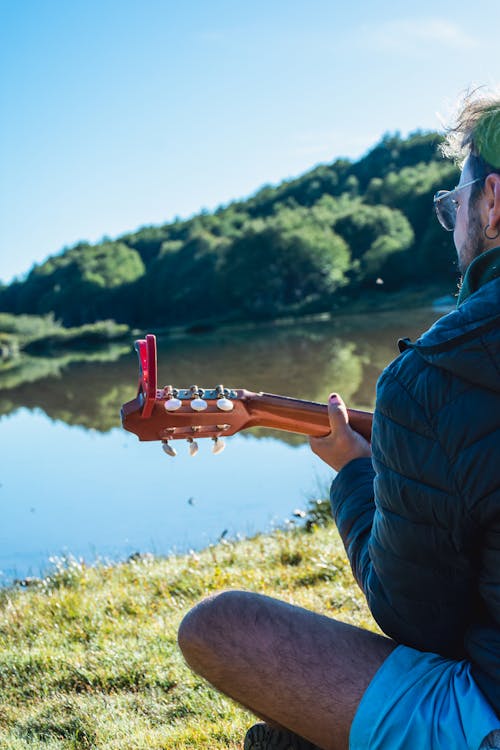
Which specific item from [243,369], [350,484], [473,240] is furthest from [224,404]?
[243,369]

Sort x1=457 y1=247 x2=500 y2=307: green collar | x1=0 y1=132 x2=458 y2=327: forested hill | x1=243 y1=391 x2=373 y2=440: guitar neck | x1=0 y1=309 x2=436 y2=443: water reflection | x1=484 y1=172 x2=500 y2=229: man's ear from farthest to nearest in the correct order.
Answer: x1=0 y1=132 x2=458 y2=327: forested hill, x1=0 y1=309 x2=436 y2=443: water reflection, x1=243 y1=391 x2=373 y2=440: guitar neck, x1=484 y1=172 x2=500 y2=229: man's ear, x1=457 y1=247 x2=500 y2=307: green collar

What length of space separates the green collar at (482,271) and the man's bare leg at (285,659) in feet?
2.94

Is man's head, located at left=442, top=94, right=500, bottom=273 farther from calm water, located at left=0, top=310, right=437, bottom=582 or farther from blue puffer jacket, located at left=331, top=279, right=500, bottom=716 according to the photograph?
calm water, located at left=0, top=310, right=437, bottom=582

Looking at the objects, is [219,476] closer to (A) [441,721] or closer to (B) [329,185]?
(A) [441,721]

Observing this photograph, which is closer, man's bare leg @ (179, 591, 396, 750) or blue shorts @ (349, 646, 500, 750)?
blue shorts @ (349, 646, 500, 750)

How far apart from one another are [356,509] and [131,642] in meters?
2.64

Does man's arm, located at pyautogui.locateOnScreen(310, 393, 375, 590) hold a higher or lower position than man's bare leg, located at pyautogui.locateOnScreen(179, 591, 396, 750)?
higher

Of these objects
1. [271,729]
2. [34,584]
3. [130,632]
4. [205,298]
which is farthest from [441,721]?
[205,298]

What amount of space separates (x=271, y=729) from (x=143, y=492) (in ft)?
Result: 33.4

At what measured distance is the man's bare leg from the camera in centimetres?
186

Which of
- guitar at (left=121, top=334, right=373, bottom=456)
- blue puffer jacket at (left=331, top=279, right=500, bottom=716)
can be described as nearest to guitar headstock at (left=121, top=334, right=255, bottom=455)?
guitar at (left=121, top=334, right=373, bottom=456)

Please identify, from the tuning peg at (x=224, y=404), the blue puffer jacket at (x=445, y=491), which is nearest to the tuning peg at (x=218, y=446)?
the tuning peg at (x=224, y=404)

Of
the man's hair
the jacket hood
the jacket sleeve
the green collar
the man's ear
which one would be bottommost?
the jacket sleeve

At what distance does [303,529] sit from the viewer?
7449 millimetres
